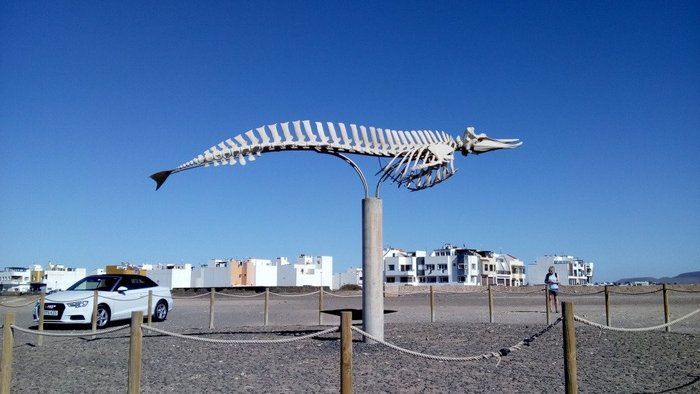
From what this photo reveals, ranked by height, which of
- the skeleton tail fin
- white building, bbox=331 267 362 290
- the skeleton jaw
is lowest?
white building, bbox=331 267 362 290

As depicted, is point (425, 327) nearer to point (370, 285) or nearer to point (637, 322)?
point (370, 285)

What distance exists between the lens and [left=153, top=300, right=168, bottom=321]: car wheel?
1702 cm

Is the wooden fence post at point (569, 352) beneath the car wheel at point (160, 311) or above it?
above

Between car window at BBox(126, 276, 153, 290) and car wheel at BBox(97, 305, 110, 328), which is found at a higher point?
car window at BBox(126, 276, 153, 290)

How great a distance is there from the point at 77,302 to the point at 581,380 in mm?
12021

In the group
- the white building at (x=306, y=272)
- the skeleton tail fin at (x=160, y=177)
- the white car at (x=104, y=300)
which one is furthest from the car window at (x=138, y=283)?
the white building at (x=306, y=272)

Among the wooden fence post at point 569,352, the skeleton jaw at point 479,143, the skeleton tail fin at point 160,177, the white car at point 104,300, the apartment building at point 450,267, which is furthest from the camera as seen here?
the apartment building at point 450,267

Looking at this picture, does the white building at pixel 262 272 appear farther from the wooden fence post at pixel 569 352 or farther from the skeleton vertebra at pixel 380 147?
the wooden fence post at pixel 569 352

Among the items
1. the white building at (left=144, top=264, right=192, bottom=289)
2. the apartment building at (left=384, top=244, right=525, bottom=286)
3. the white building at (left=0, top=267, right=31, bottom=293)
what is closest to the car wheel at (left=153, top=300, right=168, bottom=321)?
the white building at (left=144, top=264, right=192, bottom=289)

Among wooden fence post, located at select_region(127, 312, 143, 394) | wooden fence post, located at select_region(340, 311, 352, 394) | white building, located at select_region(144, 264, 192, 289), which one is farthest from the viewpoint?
white building, located at select_region(144, 264, 192, 289)

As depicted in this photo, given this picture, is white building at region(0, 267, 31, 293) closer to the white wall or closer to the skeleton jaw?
the white wall

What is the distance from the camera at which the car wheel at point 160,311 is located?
55.8 feet

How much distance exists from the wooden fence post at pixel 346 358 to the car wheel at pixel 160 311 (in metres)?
12.8

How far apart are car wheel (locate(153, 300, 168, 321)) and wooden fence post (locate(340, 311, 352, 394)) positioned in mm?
12840
